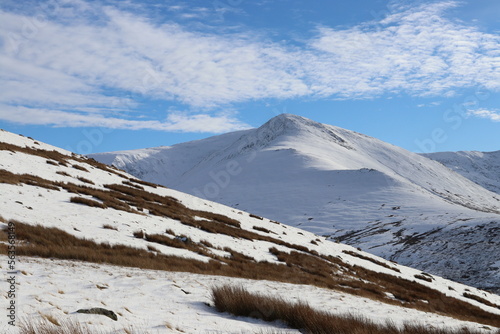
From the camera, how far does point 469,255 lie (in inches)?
1770

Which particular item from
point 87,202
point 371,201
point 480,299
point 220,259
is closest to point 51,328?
point 220,259

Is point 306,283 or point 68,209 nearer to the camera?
point 306,283

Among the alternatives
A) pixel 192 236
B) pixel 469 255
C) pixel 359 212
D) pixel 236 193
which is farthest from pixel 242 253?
pixel 236 193

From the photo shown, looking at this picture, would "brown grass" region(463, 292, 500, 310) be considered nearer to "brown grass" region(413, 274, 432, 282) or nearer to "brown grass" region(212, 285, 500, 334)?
"brown grass" region(413, 274, 432, 282)

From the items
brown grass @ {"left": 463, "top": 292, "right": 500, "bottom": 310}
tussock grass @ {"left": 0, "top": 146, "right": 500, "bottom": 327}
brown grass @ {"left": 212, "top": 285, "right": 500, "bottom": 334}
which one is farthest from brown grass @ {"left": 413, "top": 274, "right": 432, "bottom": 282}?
brown grass @ {"left": 212, "top": 285, "right": 500, "bottom": 334}

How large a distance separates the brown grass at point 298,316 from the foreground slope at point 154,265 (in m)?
0.33

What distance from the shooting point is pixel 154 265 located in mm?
12359

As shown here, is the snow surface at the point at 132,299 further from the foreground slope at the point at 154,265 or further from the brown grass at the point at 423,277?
the brown grass at the point at 423,277

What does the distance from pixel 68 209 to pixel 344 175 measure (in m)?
117

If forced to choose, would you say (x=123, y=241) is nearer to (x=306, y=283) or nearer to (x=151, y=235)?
(x=151, y=235)

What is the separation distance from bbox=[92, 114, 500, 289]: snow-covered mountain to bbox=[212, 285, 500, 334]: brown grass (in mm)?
36455

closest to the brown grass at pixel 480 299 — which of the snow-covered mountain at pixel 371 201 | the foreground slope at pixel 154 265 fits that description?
the foreground slope at pixel 154 265

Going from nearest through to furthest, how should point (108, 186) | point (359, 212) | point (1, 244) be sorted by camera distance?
point (1, 244), point (108, 186), point (359, 212)

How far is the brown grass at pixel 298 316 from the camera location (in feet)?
23.0
